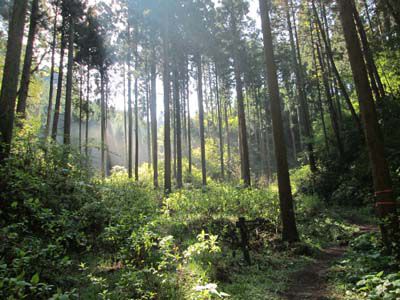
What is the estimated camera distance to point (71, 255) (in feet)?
18.5

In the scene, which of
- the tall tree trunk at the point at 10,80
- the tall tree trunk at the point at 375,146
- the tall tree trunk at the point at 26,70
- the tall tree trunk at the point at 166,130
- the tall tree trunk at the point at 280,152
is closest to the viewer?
Result: the tall tree trunk at the point at 375,146

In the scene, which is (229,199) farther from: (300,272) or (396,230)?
(396,230)

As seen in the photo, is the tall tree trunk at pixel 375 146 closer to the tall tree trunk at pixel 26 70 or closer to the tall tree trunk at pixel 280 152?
the tall tree trunk at pixel 280 152

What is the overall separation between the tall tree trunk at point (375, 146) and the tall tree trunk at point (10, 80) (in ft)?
25.4

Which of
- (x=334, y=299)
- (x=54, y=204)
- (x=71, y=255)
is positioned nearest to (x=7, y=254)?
(x=71, y=255)

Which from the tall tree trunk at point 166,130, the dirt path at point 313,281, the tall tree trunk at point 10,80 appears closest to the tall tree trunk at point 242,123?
the tall tree trunk at point 166,130

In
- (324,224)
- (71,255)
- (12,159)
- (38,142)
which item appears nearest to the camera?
(71,255)

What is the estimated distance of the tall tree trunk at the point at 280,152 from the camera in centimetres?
762

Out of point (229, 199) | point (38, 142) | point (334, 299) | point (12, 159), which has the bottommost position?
point (334, 299)

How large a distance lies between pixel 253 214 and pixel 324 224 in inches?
111

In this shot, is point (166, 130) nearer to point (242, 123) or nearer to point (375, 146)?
point (242, 123)

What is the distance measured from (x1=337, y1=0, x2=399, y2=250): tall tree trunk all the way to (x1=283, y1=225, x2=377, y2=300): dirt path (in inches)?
55.4

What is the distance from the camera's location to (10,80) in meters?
6.90

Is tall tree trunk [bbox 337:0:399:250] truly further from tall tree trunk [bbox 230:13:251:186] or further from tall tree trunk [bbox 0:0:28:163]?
tall tree trunk [bbox 230:13:251:186]
